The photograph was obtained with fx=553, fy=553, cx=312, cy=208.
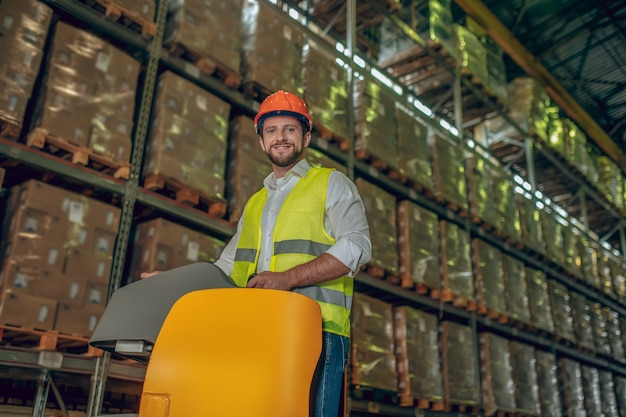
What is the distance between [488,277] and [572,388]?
285 cm

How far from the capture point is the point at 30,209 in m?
3.38

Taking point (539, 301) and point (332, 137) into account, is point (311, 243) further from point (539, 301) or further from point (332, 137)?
point (539, 301)

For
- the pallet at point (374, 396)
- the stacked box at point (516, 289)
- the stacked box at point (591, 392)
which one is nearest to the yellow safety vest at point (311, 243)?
the pallet at point (374, 396)

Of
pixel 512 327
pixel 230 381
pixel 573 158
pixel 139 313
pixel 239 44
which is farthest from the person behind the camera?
pixel 573 158

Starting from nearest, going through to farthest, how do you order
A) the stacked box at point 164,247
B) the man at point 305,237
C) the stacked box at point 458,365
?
the man at point 305,237
the stacked box at point 164,247
the stacked box at point 458,365

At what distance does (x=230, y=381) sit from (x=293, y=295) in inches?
10.0

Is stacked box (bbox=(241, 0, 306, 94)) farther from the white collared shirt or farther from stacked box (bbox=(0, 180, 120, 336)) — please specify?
the white collared shirt

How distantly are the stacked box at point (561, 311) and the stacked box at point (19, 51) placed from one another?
817cm

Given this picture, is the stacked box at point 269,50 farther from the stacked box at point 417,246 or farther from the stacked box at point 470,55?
the stacked box at point 470,55

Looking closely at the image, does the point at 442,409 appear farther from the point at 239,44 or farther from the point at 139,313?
the point at 139,313

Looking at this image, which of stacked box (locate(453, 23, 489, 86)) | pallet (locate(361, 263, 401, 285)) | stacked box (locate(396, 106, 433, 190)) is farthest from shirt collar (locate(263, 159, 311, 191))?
stacked box (locate(453, 23, 489, 86))

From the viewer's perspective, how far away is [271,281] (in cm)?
174

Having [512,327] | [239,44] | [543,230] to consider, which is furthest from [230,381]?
[543,230]

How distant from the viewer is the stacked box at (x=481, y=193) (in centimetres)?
758
